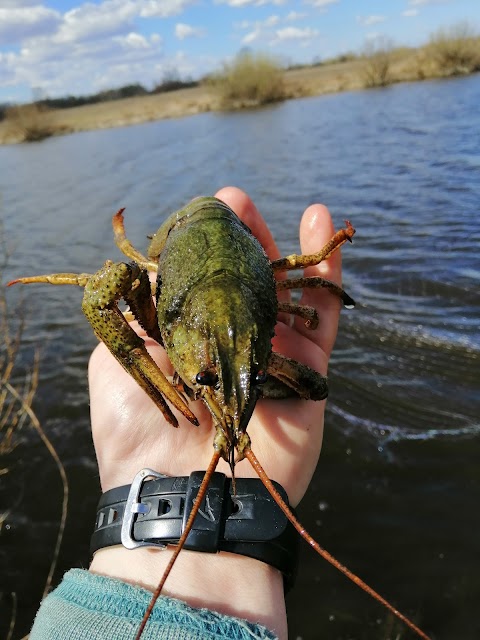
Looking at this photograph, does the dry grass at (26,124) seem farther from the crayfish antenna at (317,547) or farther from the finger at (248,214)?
the crayfish antenna at (317,547)

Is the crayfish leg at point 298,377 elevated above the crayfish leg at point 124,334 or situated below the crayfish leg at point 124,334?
below

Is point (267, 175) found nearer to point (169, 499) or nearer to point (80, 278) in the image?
point (80, 278)

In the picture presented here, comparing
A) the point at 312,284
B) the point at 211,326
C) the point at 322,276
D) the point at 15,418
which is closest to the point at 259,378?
the point at 211,326

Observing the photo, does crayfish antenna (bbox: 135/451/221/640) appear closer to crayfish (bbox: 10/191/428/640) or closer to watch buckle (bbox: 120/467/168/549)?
crayfish (bbox: 10/191/428/640)

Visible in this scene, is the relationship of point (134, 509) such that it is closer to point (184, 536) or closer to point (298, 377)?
point (184, 536)

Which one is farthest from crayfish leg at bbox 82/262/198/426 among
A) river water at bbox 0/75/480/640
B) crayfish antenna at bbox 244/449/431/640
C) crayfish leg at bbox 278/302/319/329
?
river water at bbox 0/75/480/640

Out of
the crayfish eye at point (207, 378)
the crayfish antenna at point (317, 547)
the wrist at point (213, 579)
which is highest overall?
the crayfish eye at point (207, 378)

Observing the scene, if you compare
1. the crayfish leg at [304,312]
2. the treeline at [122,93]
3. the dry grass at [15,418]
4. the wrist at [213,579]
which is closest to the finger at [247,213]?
the crayfish leg at [304,312]

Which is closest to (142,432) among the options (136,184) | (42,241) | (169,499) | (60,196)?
(169,499)
